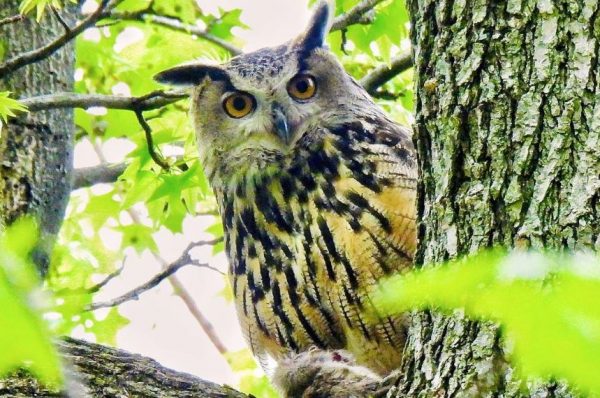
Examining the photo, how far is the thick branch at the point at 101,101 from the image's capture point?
253cm

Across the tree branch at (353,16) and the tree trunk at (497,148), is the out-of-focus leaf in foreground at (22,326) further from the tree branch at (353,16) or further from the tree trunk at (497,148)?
the tree branch at (353,16)

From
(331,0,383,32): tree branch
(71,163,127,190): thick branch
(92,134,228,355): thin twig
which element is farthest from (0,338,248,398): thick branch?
(92,134,228,355): thin twig

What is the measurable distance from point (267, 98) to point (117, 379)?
1.39m

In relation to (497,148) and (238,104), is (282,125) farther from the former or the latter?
(497,148)

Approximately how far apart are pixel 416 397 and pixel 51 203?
181cm

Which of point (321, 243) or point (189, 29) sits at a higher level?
point (189, 29)

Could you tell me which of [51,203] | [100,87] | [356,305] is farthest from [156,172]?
[356,305]

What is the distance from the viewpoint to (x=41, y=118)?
9.39 ft

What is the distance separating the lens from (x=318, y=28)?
2.81 metres

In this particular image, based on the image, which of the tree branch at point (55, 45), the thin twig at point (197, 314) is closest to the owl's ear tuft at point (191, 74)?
the tree branch at point (55, 45)

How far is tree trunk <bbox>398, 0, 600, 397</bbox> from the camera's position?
1.21 metres

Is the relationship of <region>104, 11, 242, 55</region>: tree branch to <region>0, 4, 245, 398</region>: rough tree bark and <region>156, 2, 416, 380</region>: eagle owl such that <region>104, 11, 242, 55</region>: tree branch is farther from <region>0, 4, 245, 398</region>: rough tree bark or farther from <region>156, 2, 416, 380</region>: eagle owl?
<region>156, 2, 416, 380</region>: eagle owl

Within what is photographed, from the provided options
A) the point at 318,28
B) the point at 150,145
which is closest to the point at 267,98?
the point at 318,28

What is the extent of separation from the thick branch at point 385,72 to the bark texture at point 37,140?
108 centimetres
